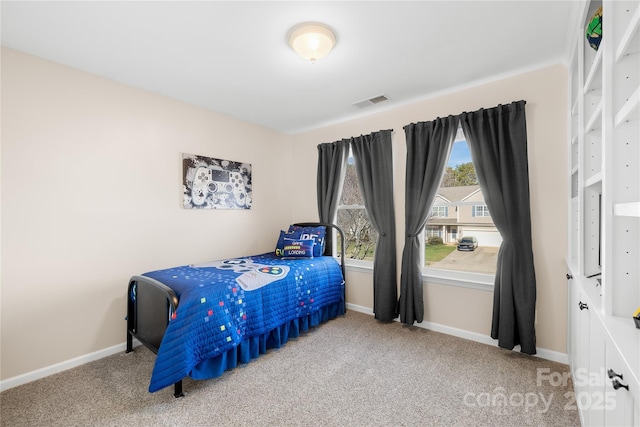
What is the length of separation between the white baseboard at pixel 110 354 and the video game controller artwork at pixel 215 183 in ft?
4.94

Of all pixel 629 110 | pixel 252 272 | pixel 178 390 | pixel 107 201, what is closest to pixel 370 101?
pixel 252 272

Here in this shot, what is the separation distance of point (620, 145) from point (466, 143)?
6.20ft

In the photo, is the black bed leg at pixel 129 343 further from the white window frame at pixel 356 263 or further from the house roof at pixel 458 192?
the house roof at pixel 458 192

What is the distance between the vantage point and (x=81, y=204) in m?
2.48

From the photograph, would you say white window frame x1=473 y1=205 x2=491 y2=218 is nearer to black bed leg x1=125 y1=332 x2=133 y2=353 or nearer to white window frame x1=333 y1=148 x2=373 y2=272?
white window frame x1=333 y1=148 x2=373 y2=272

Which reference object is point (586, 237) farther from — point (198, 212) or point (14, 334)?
point (14, 334)

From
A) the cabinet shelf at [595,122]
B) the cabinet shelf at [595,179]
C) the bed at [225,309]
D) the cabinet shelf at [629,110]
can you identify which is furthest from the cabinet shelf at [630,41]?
the bed at [225,309]

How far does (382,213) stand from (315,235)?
2.85 feet

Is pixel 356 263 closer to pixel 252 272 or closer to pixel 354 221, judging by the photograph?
pixel 354 221

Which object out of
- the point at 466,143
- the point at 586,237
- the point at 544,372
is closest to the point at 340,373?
the point at 544,372

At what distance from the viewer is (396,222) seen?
11.0 ft

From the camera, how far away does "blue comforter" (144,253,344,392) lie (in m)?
1.96

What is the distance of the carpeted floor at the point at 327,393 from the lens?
179 cm

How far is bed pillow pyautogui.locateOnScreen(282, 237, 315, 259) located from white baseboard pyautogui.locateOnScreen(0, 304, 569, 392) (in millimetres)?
1453
